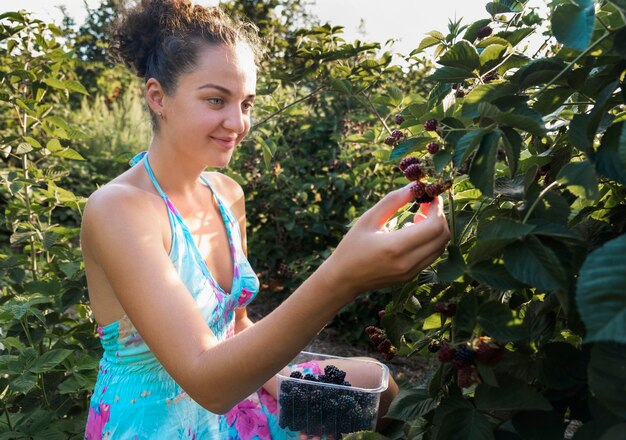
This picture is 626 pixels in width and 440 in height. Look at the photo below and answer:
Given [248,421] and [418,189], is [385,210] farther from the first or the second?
[248,421]

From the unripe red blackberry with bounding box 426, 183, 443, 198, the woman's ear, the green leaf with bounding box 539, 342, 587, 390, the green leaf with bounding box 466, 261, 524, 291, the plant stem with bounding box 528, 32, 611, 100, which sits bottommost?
the green leaf with bounding box 539, 342, 587, 390

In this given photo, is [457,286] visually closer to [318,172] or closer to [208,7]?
[208,7]

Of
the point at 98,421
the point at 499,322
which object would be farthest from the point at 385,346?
the point at 98,421

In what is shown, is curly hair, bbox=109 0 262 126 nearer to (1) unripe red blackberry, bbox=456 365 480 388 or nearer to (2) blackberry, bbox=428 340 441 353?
(2) blackberry, bbox=428 340 441 353

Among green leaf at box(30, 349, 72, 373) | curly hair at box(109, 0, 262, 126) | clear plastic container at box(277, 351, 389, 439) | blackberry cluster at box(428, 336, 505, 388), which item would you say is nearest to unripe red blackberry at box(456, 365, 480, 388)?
blackberry cluster at box(428, 336, 505, 388)

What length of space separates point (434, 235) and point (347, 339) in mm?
3293

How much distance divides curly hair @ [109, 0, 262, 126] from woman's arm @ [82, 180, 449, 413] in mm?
402

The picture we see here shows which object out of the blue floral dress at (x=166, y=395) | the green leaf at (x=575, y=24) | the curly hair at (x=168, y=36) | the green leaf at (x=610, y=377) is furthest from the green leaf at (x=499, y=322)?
the curly hair at (x=168, y=36)

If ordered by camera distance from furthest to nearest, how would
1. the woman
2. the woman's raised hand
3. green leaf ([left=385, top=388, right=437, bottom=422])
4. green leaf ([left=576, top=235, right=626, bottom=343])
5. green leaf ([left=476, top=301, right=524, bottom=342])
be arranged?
the woman < green leaf ([left=385, top=388, right=437, bottom=422]) < the woman's raised hand < green leaf ([left=476, top=301, right=524, bottom=342]) < green leaf ([left=576, top=235, right=626, bottom=343])

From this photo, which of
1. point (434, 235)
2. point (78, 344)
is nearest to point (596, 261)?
point (434, 235)

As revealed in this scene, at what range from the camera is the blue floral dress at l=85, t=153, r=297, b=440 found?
5.58 ft

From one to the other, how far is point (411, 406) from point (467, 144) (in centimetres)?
47

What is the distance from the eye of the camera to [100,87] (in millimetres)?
11203

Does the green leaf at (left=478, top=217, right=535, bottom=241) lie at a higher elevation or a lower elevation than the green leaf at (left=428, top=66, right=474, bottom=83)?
lower
